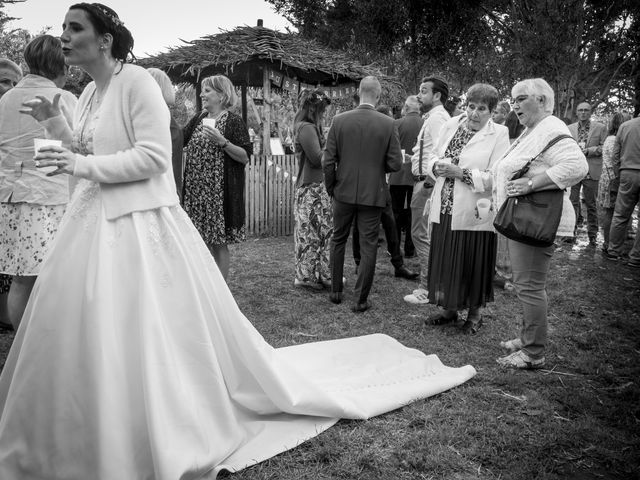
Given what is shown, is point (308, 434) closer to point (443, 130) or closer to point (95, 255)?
point (95, 255)

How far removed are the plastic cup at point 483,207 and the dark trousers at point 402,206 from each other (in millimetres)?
3319

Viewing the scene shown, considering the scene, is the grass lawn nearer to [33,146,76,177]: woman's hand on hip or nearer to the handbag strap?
the handbag strap

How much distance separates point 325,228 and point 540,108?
3120 mm

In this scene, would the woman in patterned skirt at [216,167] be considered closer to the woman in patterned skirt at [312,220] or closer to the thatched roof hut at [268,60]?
the woman in patterned skirt at [312,220]

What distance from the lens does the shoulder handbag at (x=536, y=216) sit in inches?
154

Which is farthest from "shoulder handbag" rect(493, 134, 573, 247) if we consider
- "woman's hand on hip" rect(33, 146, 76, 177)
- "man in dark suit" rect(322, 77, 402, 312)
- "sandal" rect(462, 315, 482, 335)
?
"woman's hand on hip" rect(33, 146, 76, 177)

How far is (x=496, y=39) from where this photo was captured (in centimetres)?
2222

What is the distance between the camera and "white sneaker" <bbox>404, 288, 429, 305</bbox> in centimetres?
602

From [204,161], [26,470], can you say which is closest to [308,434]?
[26,470]

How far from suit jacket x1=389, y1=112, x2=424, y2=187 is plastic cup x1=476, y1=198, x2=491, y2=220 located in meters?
3.13

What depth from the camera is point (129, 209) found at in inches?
100

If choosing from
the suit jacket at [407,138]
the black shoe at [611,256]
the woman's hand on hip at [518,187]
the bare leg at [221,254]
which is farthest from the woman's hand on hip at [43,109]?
the black shoe at [611,256]

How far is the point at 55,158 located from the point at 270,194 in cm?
792

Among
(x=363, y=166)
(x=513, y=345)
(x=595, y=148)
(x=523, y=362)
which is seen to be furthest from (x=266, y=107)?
(x=523, y=362)
